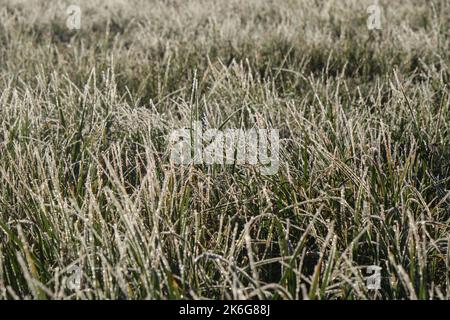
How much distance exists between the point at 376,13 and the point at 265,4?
1389mm

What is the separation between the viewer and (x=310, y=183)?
68.7 inches

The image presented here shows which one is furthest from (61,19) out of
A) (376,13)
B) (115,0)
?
(376,13)

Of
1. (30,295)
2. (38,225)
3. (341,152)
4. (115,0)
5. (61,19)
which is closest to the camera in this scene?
(30,295)

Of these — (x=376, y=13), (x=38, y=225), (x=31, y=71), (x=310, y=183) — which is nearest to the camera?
(x=38, y=225)

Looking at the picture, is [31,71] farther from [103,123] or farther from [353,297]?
[353,297]

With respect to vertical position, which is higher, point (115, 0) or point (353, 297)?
point (115, 0)

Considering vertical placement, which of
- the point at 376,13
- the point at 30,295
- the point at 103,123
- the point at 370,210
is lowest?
the point at 30,295

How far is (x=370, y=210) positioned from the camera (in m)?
1.64

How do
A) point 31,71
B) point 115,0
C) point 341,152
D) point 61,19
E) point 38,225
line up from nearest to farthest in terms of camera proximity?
point 38,225 → point 341,152 → point 31,71 → point 61,19 → point 115,0

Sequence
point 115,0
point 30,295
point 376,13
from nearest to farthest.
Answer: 1. point 30,295
2. point 376,13
3. point 115,0

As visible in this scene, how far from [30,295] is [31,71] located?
2221 millimetres
